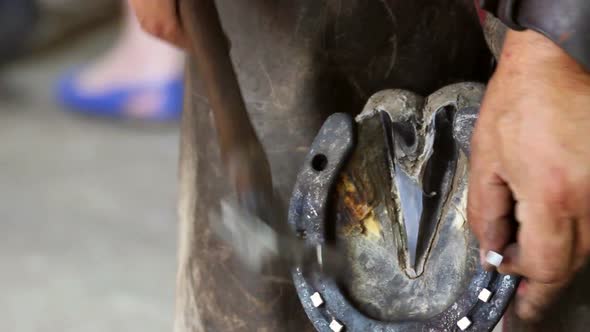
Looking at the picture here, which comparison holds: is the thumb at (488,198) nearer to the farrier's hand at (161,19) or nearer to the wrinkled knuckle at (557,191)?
the wrinkled knuckle at (557,191)

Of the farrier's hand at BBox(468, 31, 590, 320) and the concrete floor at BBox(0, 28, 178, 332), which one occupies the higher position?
the farrier's hand at BBox(468, 31, 590, 320)

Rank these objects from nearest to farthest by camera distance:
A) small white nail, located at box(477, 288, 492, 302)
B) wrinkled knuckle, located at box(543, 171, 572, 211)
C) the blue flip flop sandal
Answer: wrinkled knuckle, located at box(543, 171, 572, 211), small white nail, located at box(477, 288, 492, 302), the blue flip flop sandal

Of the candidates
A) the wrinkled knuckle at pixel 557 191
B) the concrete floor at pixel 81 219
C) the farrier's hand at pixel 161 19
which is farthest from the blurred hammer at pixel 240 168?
the concrete floor at pixel 81 219

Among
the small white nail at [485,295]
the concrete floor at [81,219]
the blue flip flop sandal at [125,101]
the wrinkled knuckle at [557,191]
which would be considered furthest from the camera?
the blue flip flop sandal at [125,101]

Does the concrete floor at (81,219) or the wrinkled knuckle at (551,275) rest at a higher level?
the wrinkled knuckle at (551,275)

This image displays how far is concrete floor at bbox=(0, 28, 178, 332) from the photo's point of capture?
1.64 metres

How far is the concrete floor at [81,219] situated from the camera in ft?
5.39

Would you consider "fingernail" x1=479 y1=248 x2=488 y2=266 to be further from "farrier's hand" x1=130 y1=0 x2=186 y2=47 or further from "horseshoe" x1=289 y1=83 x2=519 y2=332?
"farrier's hand" x1=130 y1=0 x2=186 y2=47

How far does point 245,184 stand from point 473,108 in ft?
0.74

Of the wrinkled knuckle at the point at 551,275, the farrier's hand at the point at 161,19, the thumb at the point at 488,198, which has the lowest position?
the wrinkled knuckle at the point at 551,275

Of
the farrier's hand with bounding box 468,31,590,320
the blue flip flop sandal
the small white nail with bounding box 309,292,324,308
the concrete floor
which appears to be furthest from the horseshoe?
the blue flip flop sandal

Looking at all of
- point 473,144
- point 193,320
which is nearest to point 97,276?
point 193,320

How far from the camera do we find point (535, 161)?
614 mm

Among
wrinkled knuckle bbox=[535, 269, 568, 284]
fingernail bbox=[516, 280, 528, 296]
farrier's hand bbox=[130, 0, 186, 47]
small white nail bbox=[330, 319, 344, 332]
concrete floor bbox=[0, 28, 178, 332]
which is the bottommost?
concrete floor bbox=[0, 28, 178, 332]
